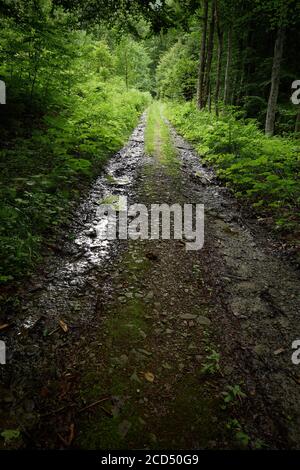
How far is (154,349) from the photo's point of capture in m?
3.00

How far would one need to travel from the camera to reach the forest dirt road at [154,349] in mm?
2311

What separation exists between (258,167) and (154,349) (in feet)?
21.7

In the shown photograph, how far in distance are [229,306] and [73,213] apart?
11.0 feet

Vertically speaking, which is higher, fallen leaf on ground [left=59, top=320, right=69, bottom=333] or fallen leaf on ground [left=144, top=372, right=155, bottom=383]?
fallen leaf on ground [left=59, top=320, right=69, bottom=333]

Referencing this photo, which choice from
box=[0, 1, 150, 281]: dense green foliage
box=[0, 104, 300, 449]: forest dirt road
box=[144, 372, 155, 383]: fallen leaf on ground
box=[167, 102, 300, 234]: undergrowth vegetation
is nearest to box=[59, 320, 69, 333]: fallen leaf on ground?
box=[0, 104, 300, 449]: forest dirt road

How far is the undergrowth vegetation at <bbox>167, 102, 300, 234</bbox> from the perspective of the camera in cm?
622

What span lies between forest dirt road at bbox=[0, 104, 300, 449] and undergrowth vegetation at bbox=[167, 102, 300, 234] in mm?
1386

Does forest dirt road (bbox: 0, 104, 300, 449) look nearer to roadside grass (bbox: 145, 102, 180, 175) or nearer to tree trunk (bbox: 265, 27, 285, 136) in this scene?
roadside grass (bbox: 145, 102, 180, 175)

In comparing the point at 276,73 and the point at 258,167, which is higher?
the point at 276,73

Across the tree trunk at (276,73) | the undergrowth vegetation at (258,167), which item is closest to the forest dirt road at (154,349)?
the undergrowth vegetation at (258,167)

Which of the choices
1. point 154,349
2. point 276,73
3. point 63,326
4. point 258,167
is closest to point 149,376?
point 154,349

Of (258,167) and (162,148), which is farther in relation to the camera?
(162,148)

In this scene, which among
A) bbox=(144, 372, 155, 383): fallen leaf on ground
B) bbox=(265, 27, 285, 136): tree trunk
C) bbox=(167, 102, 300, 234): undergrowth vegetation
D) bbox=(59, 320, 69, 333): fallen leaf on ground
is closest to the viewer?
bbox=(144, 372, 155, 383): fallen leaf on ground

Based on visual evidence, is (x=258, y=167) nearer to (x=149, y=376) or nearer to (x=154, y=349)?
(x=154, y=349)
